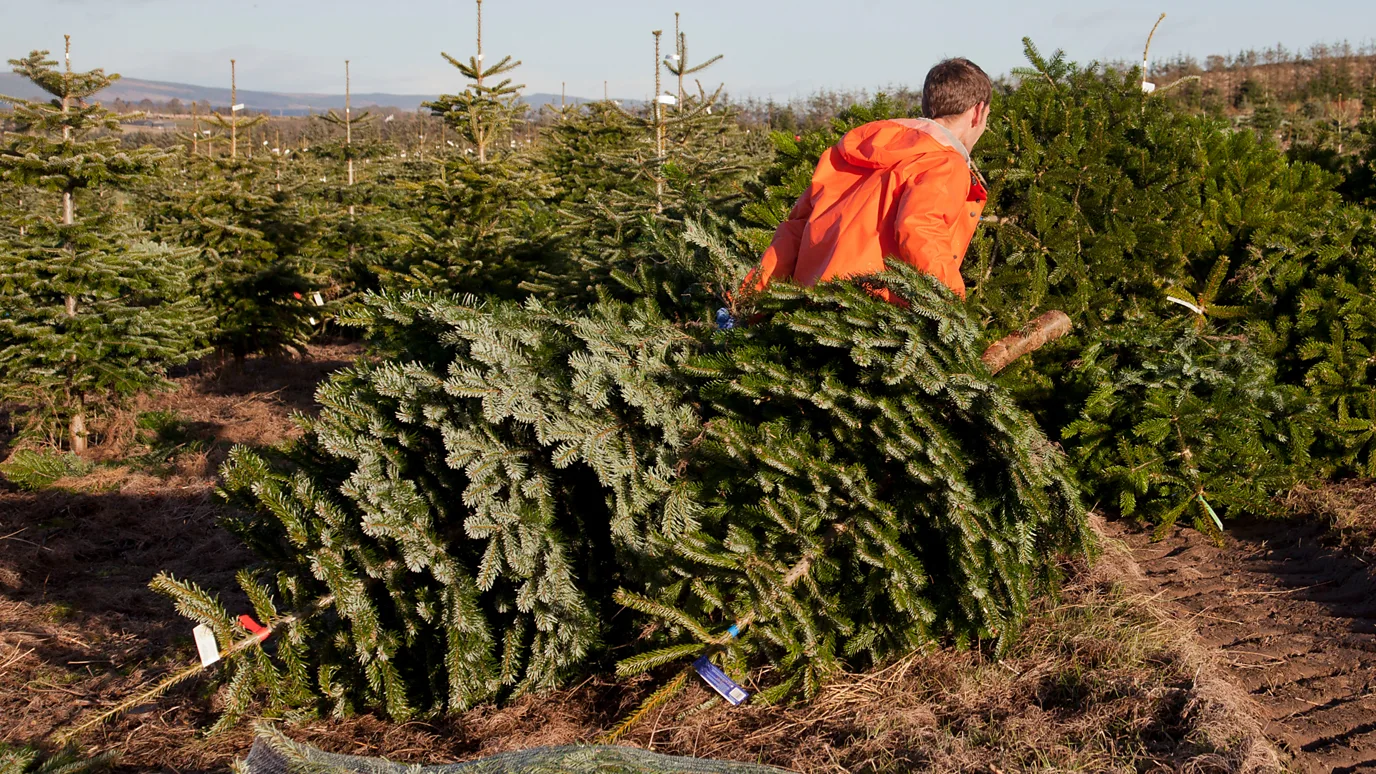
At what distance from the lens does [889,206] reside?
142 inches

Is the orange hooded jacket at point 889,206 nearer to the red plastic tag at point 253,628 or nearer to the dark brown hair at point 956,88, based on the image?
the dark brown hair at point 956,88

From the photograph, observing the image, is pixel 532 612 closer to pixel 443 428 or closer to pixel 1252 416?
pixel 443 428

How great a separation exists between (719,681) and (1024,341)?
5.59ft

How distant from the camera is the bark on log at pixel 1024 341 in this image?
358 cm

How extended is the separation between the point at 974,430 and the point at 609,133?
1266 centimetres

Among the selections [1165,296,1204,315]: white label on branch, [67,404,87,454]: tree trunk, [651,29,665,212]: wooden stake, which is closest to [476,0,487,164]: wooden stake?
[651,29,665,212]: wooden stake

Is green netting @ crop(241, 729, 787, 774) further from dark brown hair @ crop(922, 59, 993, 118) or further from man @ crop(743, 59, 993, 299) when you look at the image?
dark brown hair @ crop(922, 59, 993, 118)

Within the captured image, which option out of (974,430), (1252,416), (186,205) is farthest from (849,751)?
(186,205)

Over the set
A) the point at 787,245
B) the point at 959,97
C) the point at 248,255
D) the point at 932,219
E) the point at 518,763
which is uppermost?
the point at 959,97

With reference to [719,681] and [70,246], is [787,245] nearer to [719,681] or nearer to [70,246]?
[719,681]

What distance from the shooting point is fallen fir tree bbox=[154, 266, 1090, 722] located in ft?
9.87

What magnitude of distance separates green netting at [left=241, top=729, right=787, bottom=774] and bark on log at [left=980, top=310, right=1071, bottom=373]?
1764 mm

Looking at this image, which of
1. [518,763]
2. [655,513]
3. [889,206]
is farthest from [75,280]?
[518,763]

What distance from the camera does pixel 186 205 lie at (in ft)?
32.5
